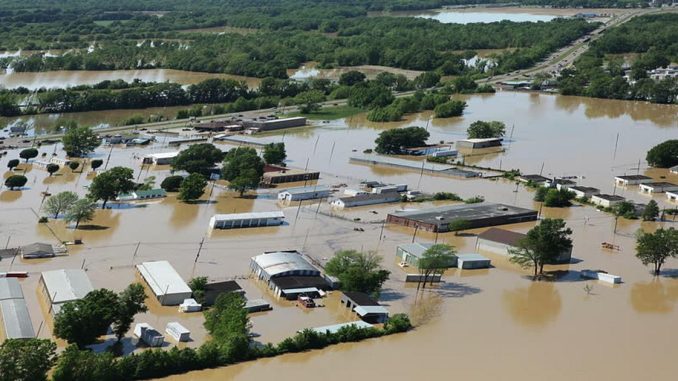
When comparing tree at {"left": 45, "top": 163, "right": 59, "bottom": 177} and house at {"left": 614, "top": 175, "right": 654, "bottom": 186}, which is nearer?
house at {"left": 614, "top": 175, "right": 654, "bottom": 186}

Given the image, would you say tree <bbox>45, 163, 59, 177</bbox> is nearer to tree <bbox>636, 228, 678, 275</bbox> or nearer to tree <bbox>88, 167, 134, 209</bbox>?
tree <bbox>88, 167, 134, 209</bbox>

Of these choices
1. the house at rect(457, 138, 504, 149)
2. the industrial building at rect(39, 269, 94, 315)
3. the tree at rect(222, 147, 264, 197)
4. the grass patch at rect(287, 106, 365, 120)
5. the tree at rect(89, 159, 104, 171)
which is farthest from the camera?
the grass patch at rect(287, 106, 365, 120)

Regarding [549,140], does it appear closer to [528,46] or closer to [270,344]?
[270,344]

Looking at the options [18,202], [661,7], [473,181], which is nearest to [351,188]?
[473,181]

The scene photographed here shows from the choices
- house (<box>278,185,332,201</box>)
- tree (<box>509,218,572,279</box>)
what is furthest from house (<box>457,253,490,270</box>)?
house (<box>278,185,332,201</box>)

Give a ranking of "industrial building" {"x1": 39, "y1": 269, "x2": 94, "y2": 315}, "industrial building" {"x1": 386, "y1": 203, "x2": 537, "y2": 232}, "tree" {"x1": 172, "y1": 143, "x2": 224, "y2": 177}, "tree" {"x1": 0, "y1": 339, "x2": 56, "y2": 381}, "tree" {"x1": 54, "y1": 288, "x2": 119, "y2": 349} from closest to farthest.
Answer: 1. "tree" {"x1": 0, "y1": 339, "x2": 56, "y2": 381}
2. "tree" {"x1": 54, "y1": 288, "x2": 119, "y2": 349}
3. "industrial building" {"x1": 39, "y1": 269, "x2": 94, "y2": 315}
4. "industrial building" {"x1": 386, "y1": 203, "x2": 537, "y2": 232}
5. "tree" {"x1": 172, "y1": 143, "x2": 224, "y2": 177}

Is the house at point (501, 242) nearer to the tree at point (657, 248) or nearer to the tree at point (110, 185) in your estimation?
the tree at point (657, 248)

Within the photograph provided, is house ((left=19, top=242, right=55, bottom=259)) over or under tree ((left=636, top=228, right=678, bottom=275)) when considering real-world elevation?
under

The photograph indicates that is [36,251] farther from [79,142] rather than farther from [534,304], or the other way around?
[79,142]

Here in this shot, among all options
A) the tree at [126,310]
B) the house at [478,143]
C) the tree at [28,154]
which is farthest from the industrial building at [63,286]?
the house at [478,143]
